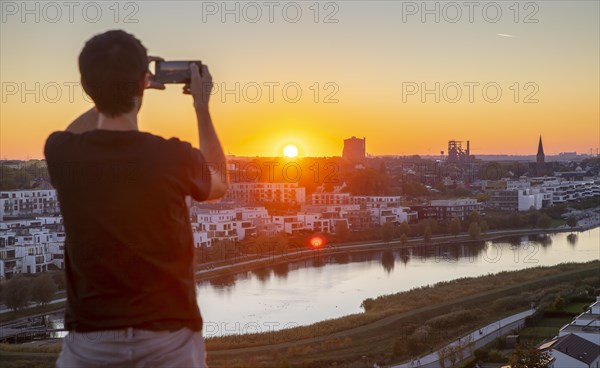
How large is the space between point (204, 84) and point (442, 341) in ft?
14.9

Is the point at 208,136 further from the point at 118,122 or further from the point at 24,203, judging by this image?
the point at 24,203

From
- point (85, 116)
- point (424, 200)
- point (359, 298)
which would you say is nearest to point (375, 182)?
point (424, 200)

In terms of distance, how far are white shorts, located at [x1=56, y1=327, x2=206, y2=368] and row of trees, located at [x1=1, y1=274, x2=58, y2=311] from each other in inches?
261

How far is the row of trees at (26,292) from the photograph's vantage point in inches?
265

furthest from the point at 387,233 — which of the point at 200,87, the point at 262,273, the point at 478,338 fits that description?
the point at 200,87

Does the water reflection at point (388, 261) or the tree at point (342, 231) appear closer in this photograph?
the water reflection at point (388, 261)

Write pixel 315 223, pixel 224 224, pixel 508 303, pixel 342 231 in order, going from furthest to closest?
pixel 315 223 → pixel 342 231 → pixel 224 224 → pixel 508 303

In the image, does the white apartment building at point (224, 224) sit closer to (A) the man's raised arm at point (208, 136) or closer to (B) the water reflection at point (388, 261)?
(B) the water reflection at point (388, 261)

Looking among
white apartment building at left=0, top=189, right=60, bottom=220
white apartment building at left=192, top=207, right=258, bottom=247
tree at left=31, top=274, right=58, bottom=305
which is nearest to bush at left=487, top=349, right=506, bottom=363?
tree at left=31, top=274, right=58, bottom=305

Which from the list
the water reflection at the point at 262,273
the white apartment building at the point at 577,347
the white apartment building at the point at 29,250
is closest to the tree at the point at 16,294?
the white apartment building at the point at 29,250

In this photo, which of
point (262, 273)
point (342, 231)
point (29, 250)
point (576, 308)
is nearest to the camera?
point (576, 308)

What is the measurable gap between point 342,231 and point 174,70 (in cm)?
1190

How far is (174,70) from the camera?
56 centimetres

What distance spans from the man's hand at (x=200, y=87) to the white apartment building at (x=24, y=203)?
29.8ft
